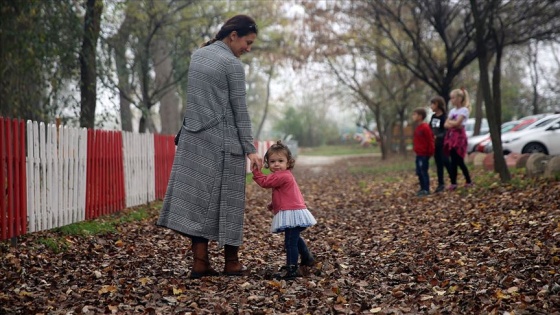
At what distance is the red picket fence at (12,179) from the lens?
652 centimetres

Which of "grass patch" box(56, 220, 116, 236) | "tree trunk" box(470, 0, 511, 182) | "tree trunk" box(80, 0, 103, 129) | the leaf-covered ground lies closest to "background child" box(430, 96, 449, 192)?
"tree trunk" box(470, 0, 511, 182)

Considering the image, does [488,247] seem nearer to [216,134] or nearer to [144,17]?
[216,134]

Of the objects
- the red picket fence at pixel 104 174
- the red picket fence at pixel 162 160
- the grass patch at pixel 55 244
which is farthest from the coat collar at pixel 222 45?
the red picket fence at pixel 162 160

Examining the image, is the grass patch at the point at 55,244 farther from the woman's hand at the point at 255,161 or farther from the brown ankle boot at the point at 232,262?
the woman's hand at the point at 255,161

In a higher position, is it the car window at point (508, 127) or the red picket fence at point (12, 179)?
the car window at point (508, 127)

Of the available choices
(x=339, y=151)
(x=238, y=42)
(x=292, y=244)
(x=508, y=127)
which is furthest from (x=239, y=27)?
(x=339, y=151)

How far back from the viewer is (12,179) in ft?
22.0

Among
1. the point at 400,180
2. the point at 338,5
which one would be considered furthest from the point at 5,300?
the point at 338,5

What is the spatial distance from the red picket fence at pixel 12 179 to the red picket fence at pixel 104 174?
2.04 meters

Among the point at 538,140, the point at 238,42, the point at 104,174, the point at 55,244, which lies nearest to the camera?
the point at 238,42

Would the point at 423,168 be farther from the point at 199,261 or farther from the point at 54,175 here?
the point at 199,261

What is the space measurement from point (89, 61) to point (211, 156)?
27.1 feet

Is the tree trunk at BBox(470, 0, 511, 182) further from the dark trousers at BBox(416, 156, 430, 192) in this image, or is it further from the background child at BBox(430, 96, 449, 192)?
the dark trousers at BBox(416, 156, 430, 192)

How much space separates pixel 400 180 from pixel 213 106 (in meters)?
12.0
